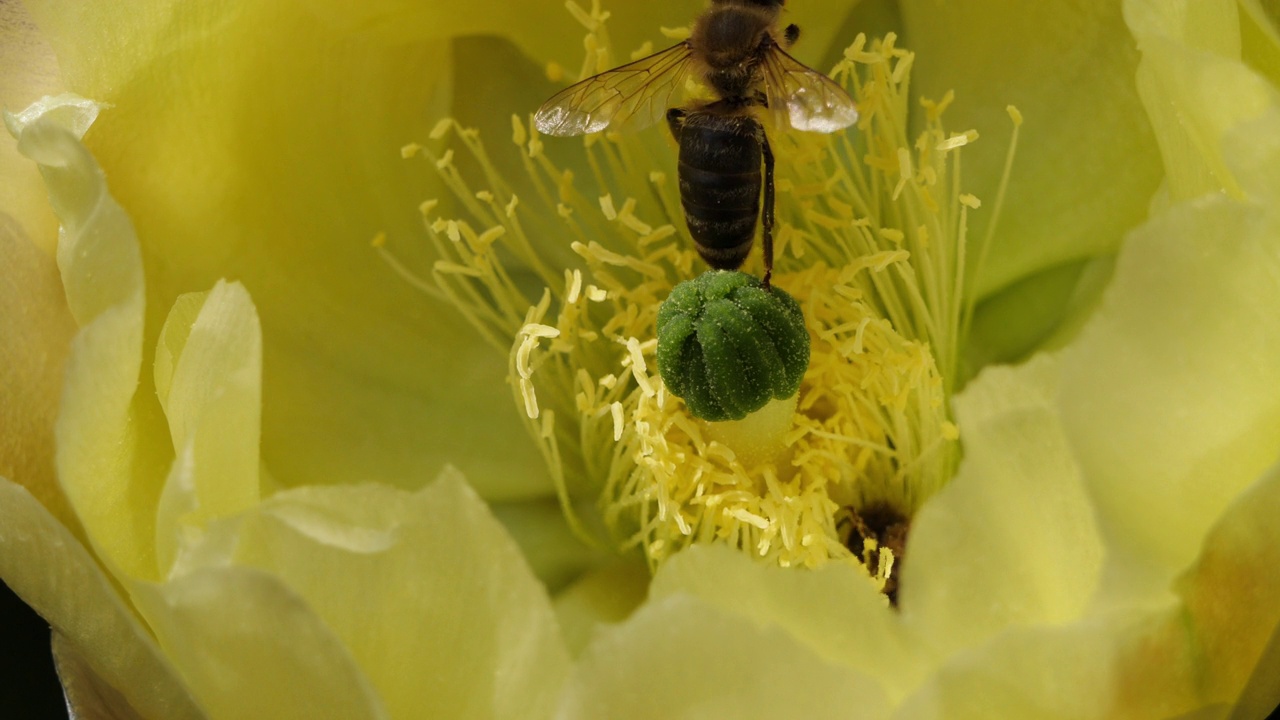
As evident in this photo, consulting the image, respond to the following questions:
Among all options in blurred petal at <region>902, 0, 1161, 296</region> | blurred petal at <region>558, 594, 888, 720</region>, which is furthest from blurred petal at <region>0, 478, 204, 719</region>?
blurred petal at <region>902, 0, 1161, 296</region>

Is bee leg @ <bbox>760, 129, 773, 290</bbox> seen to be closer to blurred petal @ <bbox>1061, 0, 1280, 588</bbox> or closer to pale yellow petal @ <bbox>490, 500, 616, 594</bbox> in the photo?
pale yellow petal @ <bbox>490, 500, 616, 594</bbox>

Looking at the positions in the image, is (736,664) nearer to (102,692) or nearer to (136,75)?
(102,692)

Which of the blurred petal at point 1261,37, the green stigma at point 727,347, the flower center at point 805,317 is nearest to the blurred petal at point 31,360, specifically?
the flower center at point 805,317

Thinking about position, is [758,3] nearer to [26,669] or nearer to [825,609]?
[825,609]

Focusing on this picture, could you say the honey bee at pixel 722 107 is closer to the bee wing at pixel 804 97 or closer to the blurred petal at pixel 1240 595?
the bee wing at pixel 804 97

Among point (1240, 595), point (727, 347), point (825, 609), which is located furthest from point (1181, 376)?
point (727, 347)

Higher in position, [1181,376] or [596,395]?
[1181,376]

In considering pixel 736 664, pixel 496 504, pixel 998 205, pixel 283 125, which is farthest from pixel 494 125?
pixel 736 664
